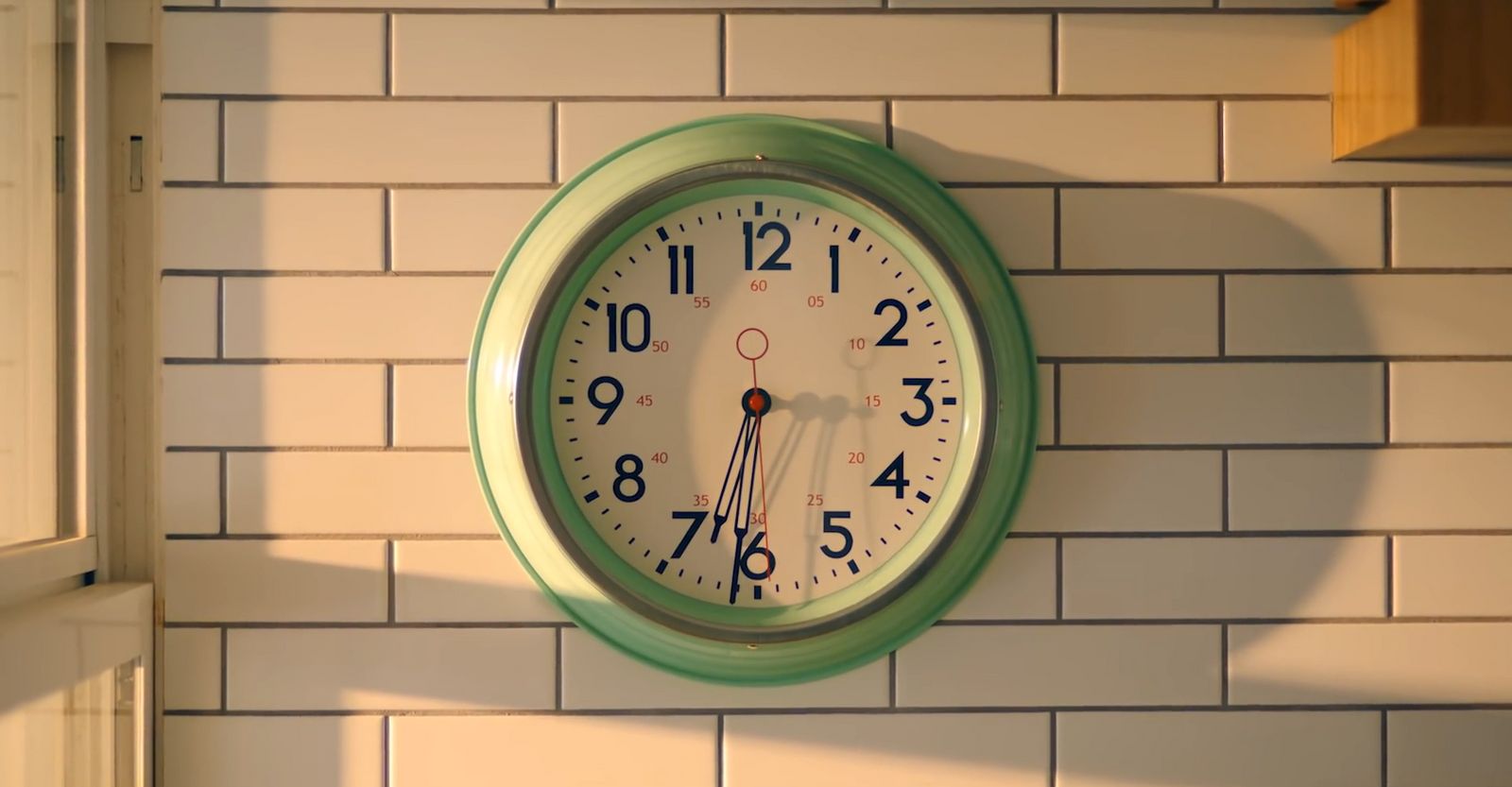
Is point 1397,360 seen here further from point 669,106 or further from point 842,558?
point 669,106

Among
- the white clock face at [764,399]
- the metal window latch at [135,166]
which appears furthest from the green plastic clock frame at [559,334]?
the metal window latch at [135,166]

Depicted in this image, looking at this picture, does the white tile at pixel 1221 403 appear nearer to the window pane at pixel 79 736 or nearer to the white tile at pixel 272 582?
the white tile at pixel 272 582

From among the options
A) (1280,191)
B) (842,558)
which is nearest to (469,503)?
(842,558)

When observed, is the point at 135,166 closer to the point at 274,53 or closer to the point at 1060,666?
the point at 274,53

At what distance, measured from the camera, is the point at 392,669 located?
3.39ft

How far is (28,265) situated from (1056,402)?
0.89 meters

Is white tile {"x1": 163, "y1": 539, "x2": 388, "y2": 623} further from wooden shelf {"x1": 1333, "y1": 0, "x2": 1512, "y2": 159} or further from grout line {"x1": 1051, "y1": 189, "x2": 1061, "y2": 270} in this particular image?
wooden shelf {"x1": 1333, "y1": 0, "x2": 1512, "y2": 159}

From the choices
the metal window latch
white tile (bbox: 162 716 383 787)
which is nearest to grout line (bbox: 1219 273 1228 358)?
white tile (bbox: 162 716 383 787)

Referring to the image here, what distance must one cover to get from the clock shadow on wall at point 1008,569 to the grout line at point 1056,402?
11mm

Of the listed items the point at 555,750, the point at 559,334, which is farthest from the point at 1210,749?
the point at 559,334

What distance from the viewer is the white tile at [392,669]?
3.38ft

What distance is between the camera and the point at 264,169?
1035 mm

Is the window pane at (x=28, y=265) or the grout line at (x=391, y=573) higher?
the window pane at (x=28, y=265)

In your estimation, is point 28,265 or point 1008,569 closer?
point 28,265
